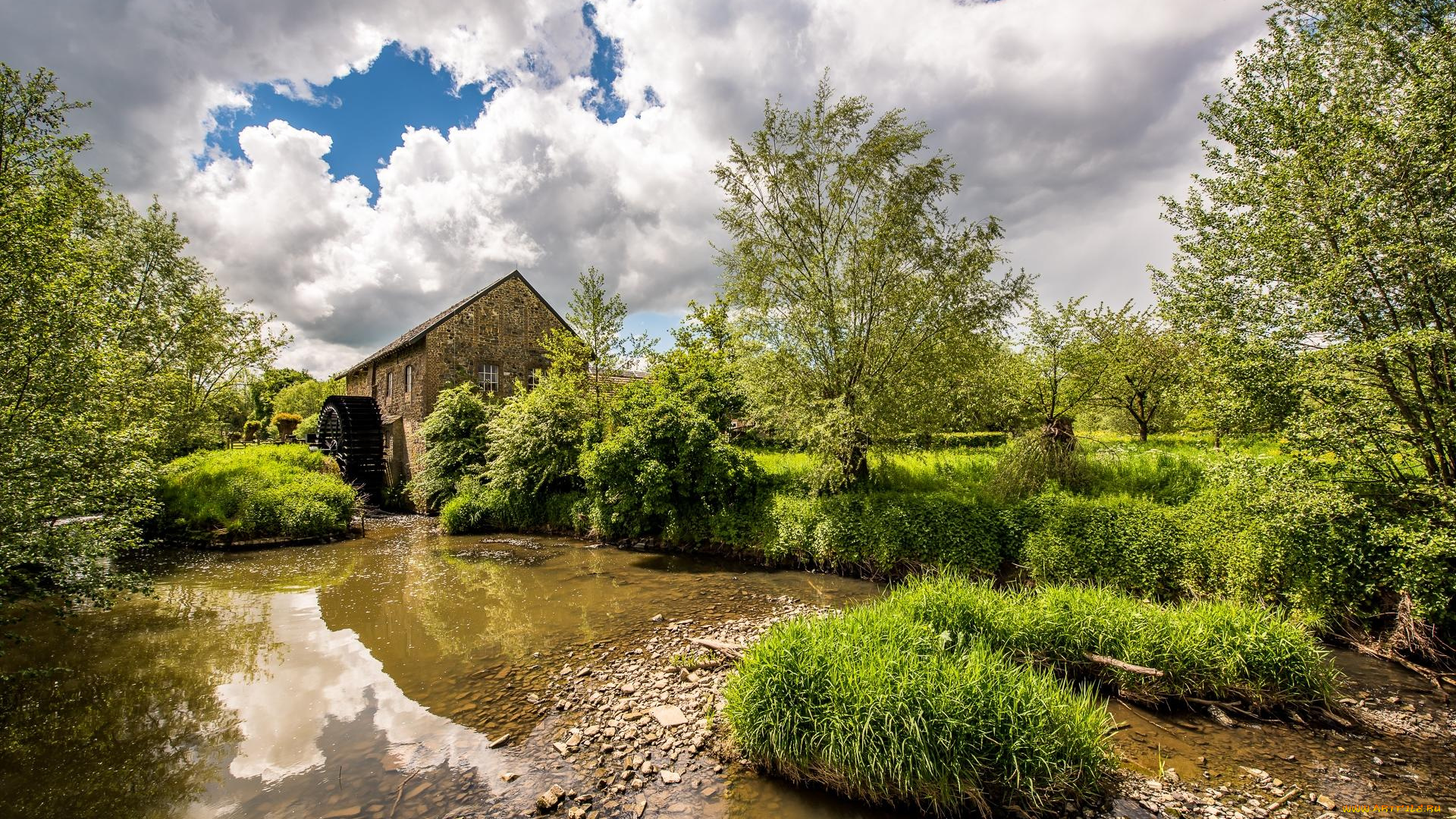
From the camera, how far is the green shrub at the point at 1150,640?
4.82 m

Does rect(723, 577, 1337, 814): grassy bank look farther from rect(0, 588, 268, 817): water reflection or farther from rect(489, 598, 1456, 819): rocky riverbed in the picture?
rect(0, 588, 268, 817): water reflection

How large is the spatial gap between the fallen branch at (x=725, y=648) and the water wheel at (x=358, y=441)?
20.2 meters

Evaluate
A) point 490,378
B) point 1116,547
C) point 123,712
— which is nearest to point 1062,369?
point 1116,547

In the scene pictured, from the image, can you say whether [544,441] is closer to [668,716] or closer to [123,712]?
[123,712]

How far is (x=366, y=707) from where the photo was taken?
5293 millimetres

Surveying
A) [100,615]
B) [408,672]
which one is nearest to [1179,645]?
[408,672]

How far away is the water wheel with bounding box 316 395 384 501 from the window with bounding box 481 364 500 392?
5.03 m

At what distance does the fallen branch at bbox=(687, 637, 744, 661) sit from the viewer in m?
5.85

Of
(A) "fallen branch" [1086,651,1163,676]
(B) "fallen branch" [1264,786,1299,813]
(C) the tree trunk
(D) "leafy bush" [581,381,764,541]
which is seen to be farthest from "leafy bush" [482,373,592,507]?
(B) "fallen branch" [1264,786,1299,813]

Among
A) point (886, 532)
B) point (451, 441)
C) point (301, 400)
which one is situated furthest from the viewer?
point (301, 400)

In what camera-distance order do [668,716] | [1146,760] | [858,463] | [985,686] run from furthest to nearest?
[858,463] → [668,716] → [1146,760] → [985,686]

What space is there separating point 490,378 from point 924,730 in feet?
72.6

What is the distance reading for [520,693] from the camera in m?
5.45

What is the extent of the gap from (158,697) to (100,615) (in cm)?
451
